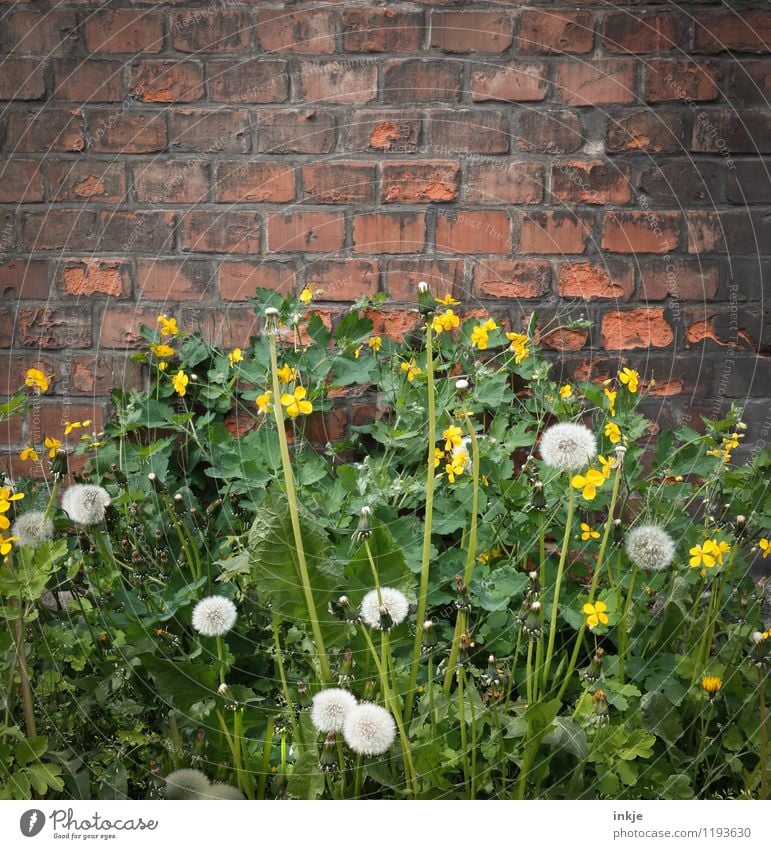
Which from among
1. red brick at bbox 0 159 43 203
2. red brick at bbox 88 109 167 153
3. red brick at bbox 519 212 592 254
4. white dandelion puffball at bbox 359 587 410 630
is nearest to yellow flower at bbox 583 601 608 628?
white dandelion puffball at bbox 359 587 410 630

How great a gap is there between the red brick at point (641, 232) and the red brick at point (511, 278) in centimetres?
11

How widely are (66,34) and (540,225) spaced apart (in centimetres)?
78

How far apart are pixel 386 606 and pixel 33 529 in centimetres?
49

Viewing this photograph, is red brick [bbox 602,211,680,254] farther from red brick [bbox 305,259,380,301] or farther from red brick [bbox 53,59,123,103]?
red brick [bbox 53,59,123,103]

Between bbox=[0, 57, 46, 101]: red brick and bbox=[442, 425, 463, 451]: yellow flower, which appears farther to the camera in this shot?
bbox=[0, 57, 46, 101]: red brick

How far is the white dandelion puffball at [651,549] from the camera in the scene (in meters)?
1.01

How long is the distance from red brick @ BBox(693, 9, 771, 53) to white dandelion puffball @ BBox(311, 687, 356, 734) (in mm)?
1053

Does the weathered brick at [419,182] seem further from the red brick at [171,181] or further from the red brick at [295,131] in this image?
the red brick at [171,181]

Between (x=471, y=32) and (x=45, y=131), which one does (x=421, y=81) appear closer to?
(x=471, y=32)

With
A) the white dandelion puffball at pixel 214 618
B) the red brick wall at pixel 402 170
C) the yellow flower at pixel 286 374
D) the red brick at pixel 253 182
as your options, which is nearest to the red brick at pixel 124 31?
the red brick wall at pixel 402 170

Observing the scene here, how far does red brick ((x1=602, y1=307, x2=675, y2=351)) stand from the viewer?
4.20ft

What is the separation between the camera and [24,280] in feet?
4.23

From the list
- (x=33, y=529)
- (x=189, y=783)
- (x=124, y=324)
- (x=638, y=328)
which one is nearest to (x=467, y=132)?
(x=638, y=328)
